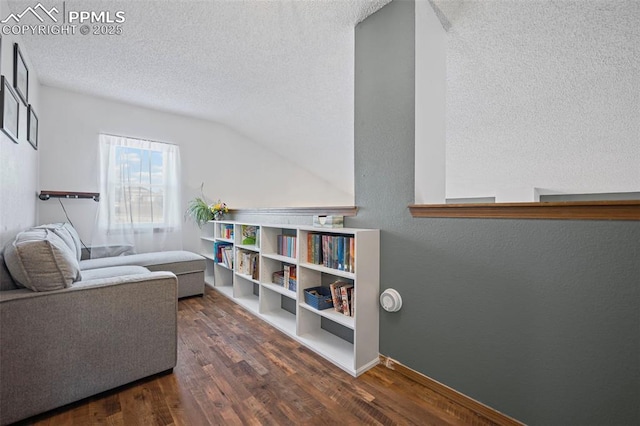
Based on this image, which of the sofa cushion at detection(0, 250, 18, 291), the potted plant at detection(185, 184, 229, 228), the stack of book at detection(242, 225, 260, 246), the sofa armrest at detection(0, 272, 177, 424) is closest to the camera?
the sofa armrest at detection(0, 272, 177, 424)

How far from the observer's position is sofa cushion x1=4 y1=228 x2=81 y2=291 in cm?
137

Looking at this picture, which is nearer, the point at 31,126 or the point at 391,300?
the point at 391,300

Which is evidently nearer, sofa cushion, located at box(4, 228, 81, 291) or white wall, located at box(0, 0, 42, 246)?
sofa cushion, located at box(4, 228, 81, 291)

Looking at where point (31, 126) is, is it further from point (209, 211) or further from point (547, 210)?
point (547, 210)

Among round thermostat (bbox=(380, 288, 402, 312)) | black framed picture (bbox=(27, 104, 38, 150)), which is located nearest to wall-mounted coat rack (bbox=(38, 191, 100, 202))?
black framed picture (bbox=(27, 104, 38, 150))

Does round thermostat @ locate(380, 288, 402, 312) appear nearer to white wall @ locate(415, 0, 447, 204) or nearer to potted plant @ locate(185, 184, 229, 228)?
white wall @ locate(415, 0, 447, 204)

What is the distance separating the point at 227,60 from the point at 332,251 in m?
2.11

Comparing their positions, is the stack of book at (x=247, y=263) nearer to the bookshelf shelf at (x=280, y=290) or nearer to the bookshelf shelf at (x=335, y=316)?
the bookshelf shelf at (x=280, y=290)

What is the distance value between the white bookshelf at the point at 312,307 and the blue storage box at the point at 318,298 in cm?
3

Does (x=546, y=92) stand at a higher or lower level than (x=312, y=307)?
higher

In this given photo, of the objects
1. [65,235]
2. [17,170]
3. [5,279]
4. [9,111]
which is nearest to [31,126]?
[17,170]

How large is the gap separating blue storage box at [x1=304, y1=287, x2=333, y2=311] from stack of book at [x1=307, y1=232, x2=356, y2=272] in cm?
24

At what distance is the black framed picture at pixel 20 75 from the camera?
2094 mm

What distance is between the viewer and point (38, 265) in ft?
4.54
